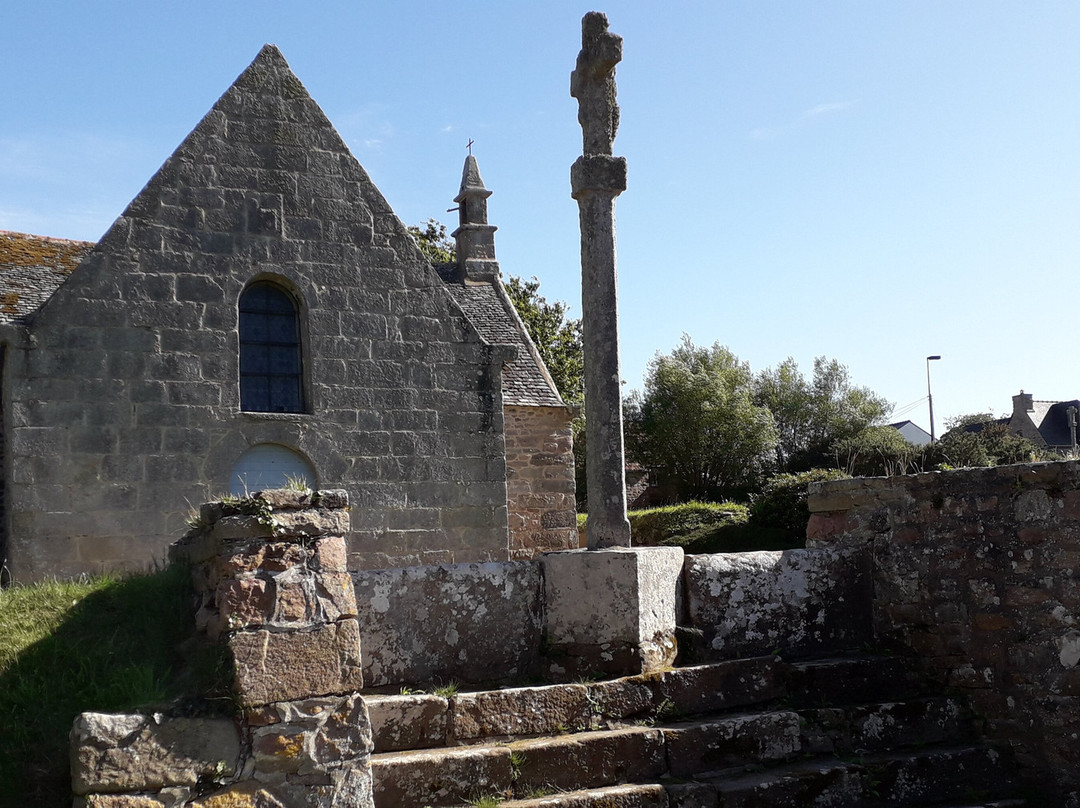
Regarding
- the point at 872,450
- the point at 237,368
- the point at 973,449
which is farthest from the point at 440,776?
the point at 872,450

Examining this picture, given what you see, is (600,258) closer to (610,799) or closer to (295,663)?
(610,799)

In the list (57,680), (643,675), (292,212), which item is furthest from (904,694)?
(292,212)

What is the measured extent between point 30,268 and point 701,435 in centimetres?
2795

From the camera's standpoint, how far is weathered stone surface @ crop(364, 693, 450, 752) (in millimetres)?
4895

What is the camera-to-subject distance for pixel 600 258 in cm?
660

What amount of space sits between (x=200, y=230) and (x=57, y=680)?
808cm

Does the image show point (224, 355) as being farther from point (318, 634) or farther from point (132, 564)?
point (318, 634)

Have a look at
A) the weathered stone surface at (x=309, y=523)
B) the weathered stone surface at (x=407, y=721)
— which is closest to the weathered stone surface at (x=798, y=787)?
the weathered stone surface at (x=407, y=721)

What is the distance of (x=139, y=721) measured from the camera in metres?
3.84

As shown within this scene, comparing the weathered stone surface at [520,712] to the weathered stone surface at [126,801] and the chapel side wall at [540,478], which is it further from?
the chapel side wall at [540,478]

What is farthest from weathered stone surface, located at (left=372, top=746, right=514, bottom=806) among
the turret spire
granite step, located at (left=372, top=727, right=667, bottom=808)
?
the turret spire

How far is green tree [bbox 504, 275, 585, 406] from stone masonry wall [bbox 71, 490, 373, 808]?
2997 cm

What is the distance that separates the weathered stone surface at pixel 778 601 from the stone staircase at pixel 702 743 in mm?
313

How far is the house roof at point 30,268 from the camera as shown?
39.9 feet
